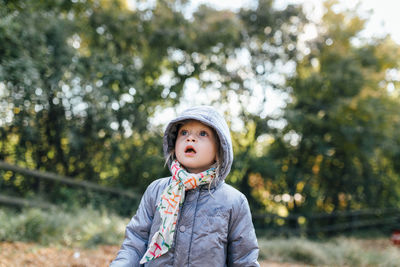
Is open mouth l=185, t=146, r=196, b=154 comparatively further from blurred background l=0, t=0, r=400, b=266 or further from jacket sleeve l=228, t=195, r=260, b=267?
blurred background l=0, t=0, r=400, b=266

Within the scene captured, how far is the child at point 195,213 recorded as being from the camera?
190 cm

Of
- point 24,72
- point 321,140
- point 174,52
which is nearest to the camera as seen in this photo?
point 24,72

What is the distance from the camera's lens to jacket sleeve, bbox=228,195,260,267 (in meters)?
1.92

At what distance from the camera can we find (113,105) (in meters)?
8.14

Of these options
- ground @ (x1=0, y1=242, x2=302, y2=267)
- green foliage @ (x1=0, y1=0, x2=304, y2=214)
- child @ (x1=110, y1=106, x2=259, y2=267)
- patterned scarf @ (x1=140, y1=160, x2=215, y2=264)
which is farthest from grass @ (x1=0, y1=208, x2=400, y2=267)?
patterned scarf @ (x1=140, y1=160, x2=215, y2=264)

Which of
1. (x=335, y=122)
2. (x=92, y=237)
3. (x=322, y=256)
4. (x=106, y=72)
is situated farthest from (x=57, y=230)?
(x=335, y=122)

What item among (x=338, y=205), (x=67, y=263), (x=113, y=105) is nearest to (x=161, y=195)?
(x=67, y=263)

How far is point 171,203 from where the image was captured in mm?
1992

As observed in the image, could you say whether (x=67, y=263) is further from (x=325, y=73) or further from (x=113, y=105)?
(x=325, y=73)

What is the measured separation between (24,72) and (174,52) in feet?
13.0

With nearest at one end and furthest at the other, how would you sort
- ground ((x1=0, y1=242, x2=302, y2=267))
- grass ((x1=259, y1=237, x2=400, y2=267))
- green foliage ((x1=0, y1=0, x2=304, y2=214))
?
ground ((x1=0, y1=242, x2=302, y2=267)) < grass ((x1=259, y1=237, x2=400, y2=267)) < green foliage ((x1=0, y1=0, x2=304, y2=214))

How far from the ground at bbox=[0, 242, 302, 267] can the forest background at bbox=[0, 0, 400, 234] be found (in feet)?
10.1

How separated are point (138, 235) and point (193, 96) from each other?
8.08 metres

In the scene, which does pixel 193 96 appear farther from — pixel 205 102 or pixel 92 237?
pixel 92 237
